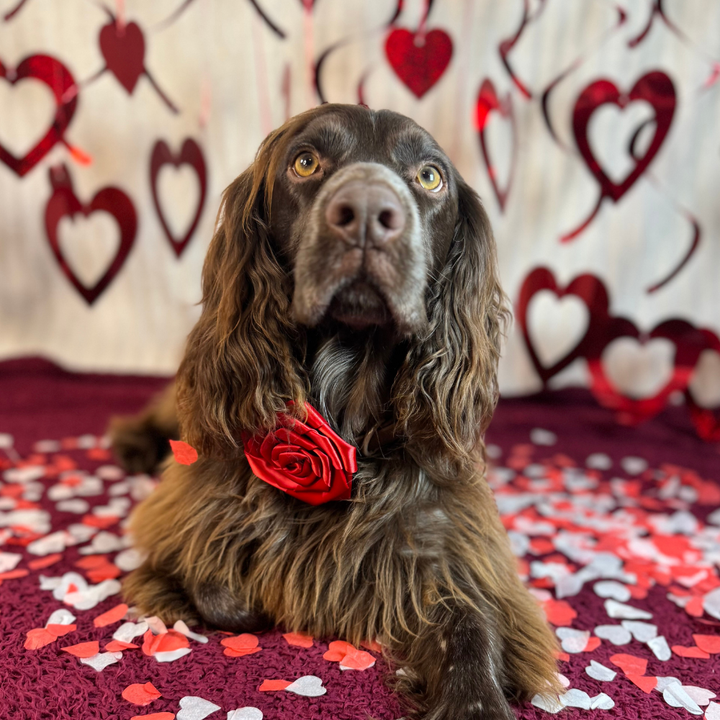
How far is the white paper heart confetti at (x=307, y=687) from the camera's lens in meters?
1.18

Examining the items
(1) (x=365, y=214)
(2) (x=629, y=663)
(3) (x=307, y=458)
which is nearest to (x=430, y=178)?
(1) (x=365, y=214)

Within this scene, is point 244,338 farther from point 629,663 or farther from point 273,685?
point 629,663

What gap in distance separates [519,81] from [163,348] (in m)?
1.84

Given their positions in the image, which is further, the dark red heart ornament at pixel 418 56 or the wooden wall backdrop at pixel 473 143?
the wooden wall backdrop at pixel 473 143

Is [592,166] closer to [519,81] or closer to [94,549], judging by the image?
[519,81]

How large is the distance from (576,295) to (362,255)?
1.93 m

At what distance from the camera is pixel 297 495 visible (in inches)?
52.7

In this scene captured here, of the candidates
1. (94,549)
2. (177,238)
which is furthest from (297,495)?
(177,238)

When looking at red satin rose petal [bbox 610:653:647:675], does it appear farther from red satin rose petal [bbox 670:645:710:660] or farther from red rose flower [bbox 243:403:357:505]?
red rose flower [bbox 243:403:357:505]

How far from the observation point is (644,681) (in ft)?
4.24

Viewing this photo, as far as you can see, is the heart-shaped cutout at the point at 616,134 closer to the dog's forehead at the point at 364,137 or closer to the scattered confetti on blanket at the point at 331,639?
the scattered confetti on blanket at the point at 331,639

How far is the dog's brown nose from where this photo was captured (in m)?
1.12

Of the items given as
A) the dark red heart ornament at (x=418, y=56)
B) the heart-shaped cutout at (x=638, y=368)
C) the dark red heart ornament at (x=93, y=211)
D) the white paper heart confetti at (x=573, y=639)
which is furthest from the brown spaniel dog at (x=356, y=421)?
the heart-shaped cutout at (x=638, y=368)

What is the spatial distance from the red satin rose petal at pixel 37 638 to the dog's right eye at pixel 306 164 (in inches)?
38.4
